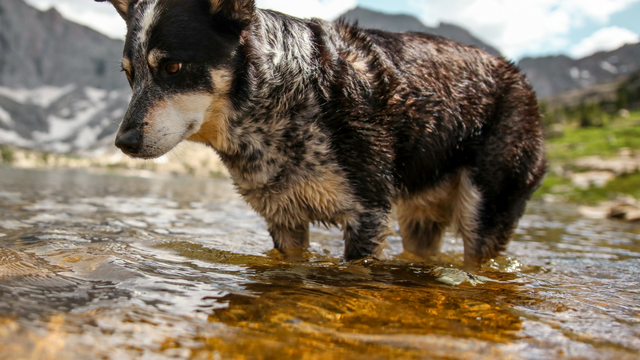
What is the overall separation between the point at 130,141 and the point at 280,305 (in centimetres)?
195

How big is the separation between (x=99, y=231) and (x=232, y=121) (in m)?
3.09

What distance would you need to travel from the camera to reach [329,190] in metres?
4.26

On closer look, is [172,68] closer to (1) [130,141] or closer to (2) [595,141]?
(1) [130,141]

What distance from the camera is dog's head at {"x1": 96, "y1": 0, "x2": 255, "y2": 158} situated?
12.7 feet

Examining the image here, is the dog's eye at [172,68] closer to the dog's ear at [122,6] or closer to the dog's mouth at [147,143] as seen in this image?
the dog's mouth at [147,143]

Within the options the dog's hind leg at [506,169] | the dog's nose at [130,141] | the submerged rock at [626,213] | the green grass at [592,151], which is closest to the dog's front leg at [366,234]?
the dog's hind leg at [506,169]

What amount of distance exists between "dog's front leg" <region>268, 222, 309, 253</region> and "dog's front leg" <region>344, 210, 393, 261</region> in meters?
0.66

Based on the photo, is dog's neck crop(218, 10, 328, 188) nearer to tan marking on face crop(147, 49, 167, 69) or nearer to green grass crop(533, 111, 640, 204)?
tan marking on face crop(147, 49, 167, 69)

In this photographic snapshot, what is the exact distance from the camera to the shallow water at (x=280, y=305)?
7.14 ft

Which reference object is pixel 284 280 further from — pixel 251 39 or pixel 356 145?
pixel 251 39

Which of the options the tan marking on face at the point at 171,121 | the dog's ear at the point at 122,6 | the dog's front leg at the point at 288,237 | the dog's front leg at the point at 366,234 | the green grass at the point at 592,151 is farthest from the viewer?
the green grass at the point at 592,151

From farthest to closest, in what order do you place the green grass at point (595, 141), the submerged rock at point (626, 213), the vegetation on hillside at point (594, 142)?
the green grass at point (595, 141) < the vegetation on hillside at point (594, 142) < the submerged rock at point (626, 213)

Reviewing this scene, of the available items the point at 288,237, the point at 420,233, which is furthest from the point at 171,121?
the point at 420,233

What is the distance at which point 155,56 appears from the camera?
3.90m
